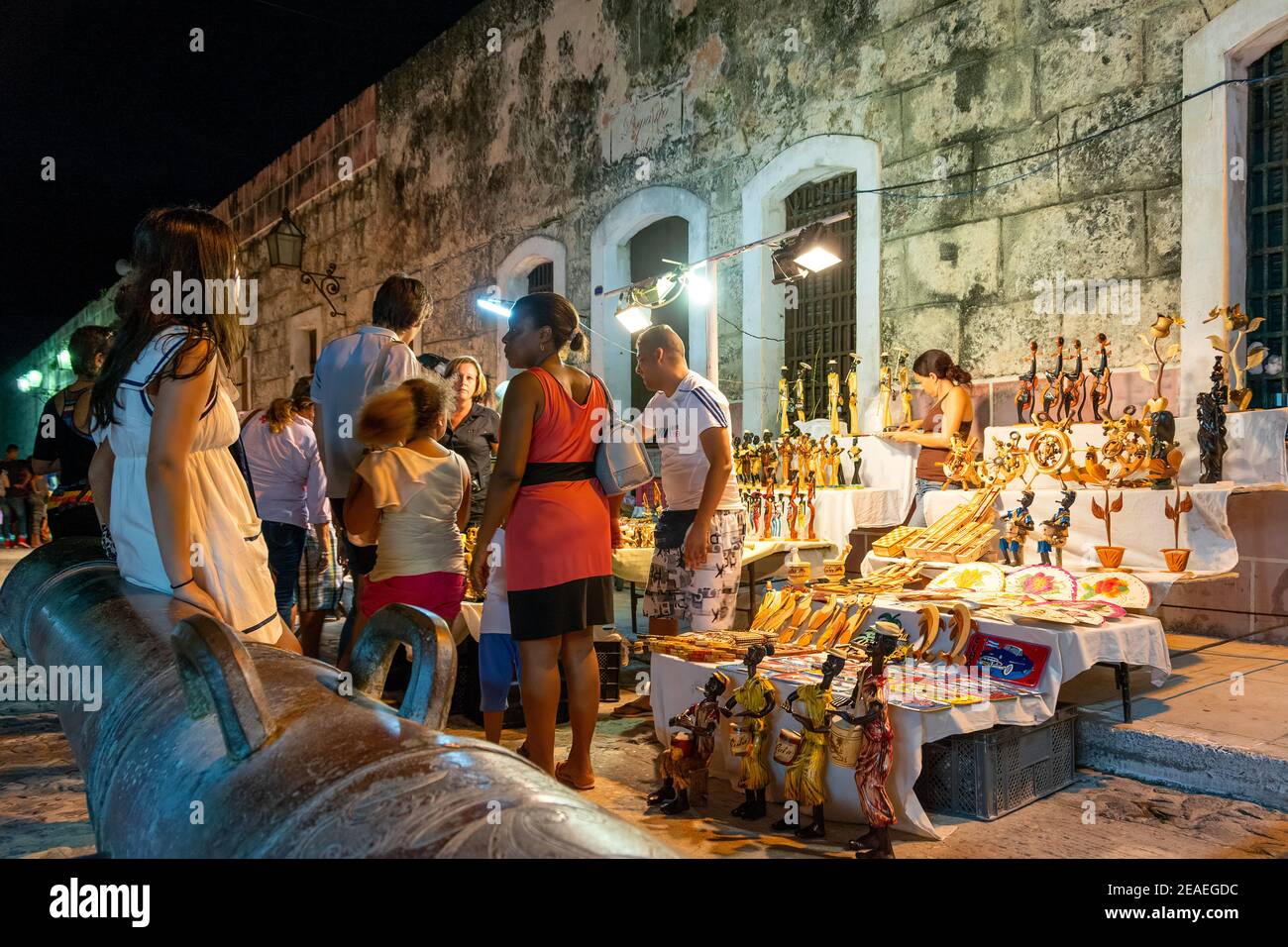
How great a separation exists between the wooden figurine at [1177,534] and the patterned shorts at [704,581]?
7.15ft

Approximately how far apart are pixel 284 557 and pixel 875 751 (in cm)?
359

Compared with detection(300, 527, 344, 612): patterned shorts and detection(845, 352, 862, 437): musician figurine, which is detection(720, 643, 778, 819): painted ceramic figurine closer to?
detection(300, 527, 344, 612): patterned shorts

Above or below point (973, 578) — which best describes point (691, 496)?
above

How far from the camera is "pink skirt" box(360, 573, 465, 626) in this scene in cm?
369

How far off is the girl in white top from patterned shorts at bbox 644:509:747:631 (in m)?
1.05

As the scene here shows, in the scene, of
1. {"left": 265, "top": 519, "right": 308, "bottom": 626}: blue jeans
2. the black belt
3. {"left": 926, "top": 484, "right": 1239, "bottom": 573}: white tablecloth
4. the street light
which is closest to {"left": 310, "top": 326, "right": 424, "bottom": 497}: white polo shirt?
the black belt

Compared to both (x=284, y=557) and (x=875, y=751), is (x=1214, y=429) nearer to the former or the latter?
(x=875, y=751)

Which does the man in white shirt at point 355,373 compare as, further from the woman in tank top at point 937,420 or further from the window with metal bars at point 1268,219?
the window with metal bars at point 1268,219

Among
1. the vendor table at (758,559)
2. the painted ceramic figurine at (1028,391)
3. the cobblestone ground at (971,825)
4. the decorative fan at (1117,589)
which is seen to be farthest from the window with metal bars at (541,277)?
the cobblestone ground at (971,825)

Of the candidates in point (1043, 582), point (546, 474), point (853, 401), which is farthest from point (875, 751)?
point (853, 401)

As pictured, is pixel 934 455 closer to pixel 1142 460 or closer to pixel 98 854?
pixel 1142 460

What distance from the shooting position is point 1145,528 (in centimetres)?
503

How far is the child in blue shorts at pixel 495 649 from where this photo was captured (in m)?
3.93
